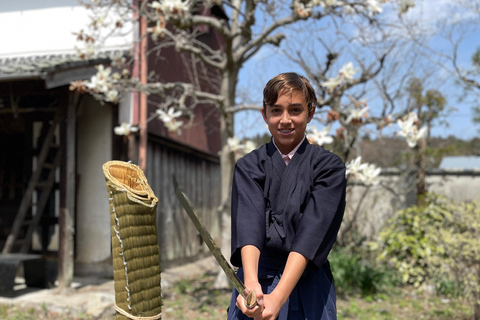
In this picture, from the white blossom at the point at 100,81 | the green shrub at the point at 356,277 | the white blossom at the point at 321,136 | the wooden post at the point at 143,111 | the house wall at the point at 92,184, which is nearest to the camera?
the white blossom at the point at 321,136

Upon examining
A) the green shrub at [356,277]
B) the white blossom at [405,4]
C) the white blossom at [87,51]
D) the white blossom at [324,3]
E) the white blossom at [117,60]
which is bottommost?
the green shrub at [356,277]

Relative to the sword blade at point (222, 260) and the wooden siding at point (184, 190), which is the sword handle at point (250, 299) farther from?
the wooden siding at point (184, 190)

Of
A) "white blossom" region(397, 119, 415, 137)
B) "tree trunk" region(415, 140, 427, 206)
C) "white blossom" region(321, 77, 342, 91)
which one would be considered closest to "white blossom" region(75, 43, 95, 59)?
"white blossom" region(321, 77, 342, 91)

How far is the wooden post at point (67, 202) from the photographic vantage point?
19.1ft

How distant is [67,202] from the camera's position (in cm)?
591

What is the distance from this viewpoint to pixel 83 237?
22.4ft

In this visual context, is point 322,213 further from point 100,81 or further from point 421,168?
point 421,168

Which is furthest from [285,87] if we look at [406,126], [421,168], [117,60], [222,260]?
[421,168]

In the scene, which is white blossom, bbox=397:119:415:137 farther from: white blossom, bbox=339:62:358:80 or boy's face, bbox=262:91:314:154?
boy's face, bbox=262:91:314:154

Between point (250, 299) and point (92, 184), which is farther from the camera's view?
point (92, 184)

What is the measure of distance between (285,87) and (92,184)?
5.65 metres

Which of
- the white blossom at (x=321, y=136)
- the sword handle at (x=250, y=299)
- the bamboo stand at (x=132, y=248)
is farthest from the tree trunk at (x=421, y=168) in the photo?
the sword handle at (x=250, y=299)

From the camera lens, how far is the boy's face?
1.73m

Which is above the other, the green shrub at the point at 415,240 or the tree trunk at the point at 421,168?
the tree trunk at the point at 421,168
